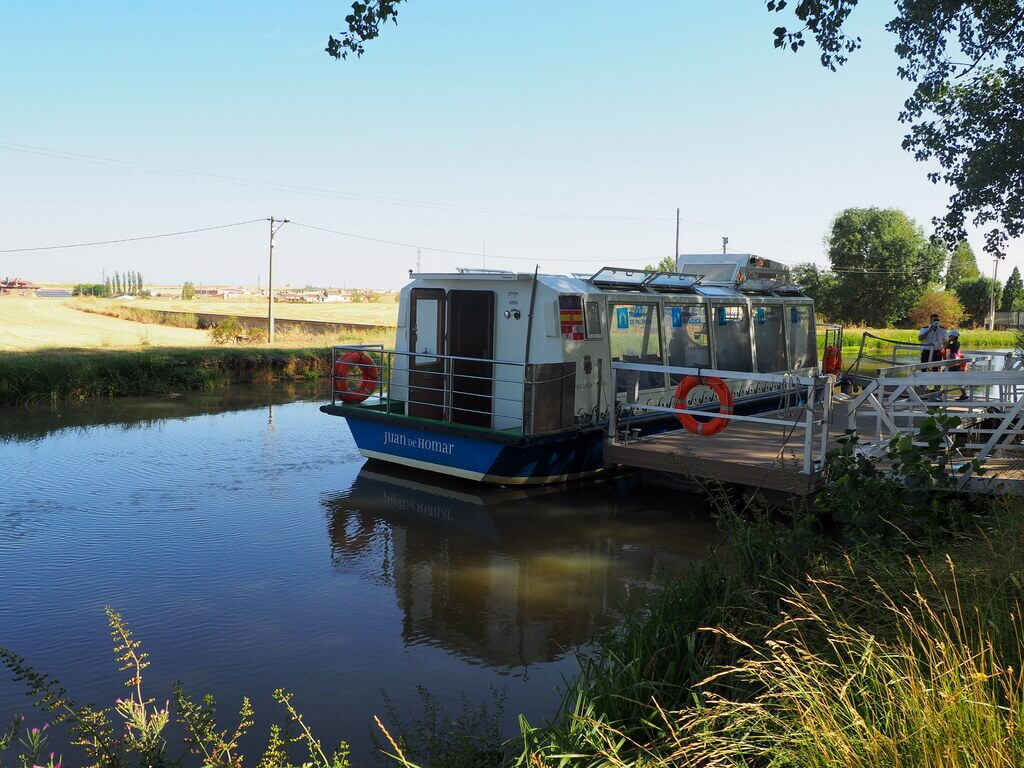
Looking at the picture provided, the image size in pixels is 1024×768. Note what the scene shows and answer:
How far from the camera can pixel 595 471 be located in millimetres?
11492

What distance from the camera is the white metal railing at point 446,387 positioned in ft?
36.2

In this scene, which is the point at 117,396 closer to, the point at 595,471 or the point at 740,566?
the point at 595,471

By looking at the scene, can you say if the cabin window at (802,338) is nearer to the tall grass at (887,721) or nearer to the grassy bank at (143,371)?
the tall grass at (887,721)

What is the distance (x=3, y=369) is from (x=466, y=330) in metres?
11.2

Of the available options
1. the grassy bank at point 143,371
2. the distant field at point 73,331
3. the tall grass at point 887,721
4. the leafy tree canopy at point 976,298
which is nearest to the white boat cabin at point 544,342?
the tall grass at point 887,721

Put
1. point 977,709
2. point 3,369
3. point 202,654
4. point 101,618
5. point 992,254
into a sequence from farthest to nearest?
point 3,369 < point 992,254 < point 101,618 < point 202,654 < point 977,709

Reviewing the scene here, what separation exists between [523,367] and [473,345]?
1.01 meters

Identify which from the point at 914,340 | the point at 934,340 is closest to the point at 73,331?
the point at 934,340

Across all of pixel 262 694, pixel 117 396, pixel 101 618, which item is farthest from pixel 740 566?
pixel 117 396

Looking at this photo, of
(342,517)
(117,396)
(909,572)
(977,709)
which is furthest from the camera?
(117,396)

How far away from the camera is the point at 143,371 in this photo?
19422 millimetres

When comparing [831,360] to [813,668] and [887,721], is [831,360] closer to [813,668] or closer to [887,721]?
[813,668]

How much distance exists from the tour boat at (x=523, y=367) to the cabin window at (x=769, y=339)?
1.34 m

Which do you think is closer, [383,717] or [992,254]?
[383,717]
